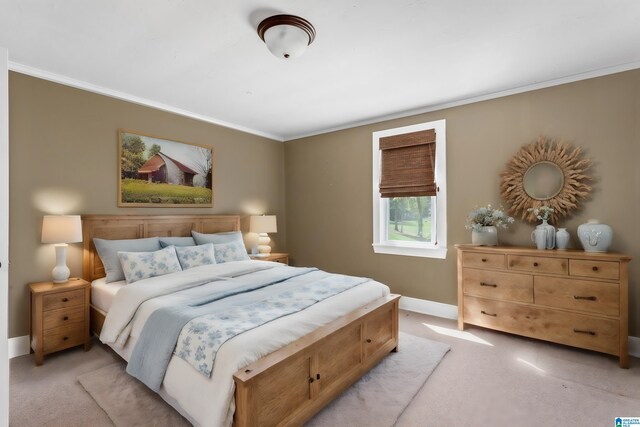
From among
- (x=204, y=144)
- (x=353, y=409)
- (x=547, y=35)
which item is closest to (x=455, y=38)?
(x=547, y=35)

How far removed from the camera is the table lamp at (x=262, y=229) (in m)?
4.48

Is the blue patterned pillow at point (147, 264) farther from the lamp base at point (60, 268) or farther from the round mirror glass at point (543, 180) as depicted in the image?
the round mirror glass at point (543, 180)

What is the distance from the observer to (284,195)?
210 inches

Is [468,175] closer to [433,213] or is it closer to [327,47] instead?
[433,213]

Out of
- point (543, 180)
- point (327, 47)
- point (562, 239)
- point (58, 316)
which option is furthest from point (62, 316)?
point (543, 180)

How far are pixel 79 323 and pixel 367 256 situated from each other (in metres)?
3.24

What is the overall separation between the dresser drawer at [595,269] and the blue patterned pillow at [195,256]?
3.45m

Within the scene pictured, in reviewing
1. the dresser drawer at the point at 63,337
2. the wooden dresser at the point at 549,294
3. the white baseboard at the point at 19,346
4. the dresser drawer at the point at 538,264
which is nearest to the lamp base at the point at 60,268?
the dresser drawer at the point at 63,337

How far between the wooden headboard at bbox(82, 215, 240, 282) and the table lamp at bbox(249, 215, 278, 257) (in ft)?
0.95

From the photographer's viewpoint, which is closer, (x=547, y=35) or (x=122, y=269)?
(x=547, y=35)

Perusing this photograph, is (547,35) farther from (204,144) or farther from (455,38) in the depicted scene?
(204,144)

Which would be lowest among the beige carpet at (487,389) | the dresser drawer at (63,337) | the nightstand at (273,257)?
the beige carpet at (487,389)

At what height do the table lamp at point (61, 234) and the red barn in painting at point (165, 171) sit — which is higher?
the red barn in painting at point (165, 171)

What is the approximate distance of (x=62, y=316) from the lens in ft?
8.80
